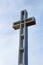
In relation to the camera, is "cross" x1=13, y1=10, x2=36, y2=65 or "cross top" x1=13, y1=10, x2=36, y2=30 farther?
"cross top" x1=13, y1=10, x2=36, y2=30

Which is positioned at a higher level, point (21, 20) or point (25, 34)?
point (21, 20)

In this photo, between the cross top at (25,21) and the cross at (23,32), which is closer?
the cross at (23,32)

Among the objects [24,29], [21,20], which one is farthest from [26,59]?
[21,20]

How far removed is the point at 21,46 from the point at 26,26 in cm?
201

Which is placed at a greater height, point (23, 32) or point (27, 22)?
point (27, 22)

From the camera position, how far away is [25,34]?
50.9ft

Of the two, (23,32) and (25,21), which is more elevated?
(25,21)

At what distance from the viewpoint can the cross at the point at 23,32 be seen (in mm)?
14578

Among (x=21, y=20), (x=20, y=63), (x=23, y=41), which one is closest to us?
(x=20, y=63)

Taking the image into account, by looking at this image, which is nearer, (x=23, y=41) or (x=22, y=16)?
(x=23, y=41)

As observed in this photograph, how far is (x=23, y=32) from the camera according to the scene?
626 inches

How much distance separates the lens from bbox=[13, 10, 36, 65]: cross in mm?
14578

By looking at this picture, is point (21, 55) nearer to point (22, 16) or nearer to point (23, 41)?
point (23, 41)

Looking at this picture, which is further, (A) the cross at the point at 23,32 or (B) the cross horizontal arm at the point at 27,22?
(B) the cross horizontal arm at the point at 27,22
